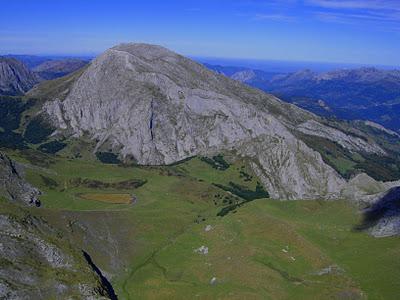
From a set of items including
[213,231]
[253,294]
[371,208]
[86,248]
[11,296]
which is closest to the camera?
[11,296]

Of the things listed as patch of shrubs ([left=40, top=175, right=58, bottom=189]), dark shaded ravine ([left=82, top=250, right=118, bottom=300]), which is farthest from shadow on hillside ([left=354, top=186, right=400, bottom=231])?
patch of shrubs ([left=40, top=175, right=58, bottom=189])

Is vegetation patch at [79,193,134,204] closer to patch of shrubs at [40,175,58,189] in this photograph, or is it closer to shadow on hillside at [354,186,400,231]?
patch of shrubs at [40,175,58,189]

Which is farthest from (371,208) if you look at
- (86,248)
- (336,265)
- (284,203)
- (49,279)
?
(49,279)

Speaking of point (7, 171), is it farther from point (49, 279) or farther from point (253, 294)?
point (253, 294)

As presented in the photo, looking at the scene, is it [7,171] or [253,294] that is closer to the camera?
[253,294]

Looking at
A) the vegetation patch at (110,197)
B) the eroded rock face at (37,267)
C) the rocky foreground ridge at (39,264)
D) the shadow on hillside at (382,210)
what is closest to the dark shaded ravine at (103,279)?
the rocky foreground ridge at (39,264)

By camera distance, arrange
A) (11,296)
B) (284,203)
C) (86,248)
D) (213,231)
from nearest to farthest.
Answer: (11,296), (86,248), (213,231), (284,203)

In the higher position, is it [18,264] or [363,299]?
[18,264]

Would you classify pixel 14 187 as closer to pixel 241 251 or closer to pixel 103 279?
pixel 103 279
